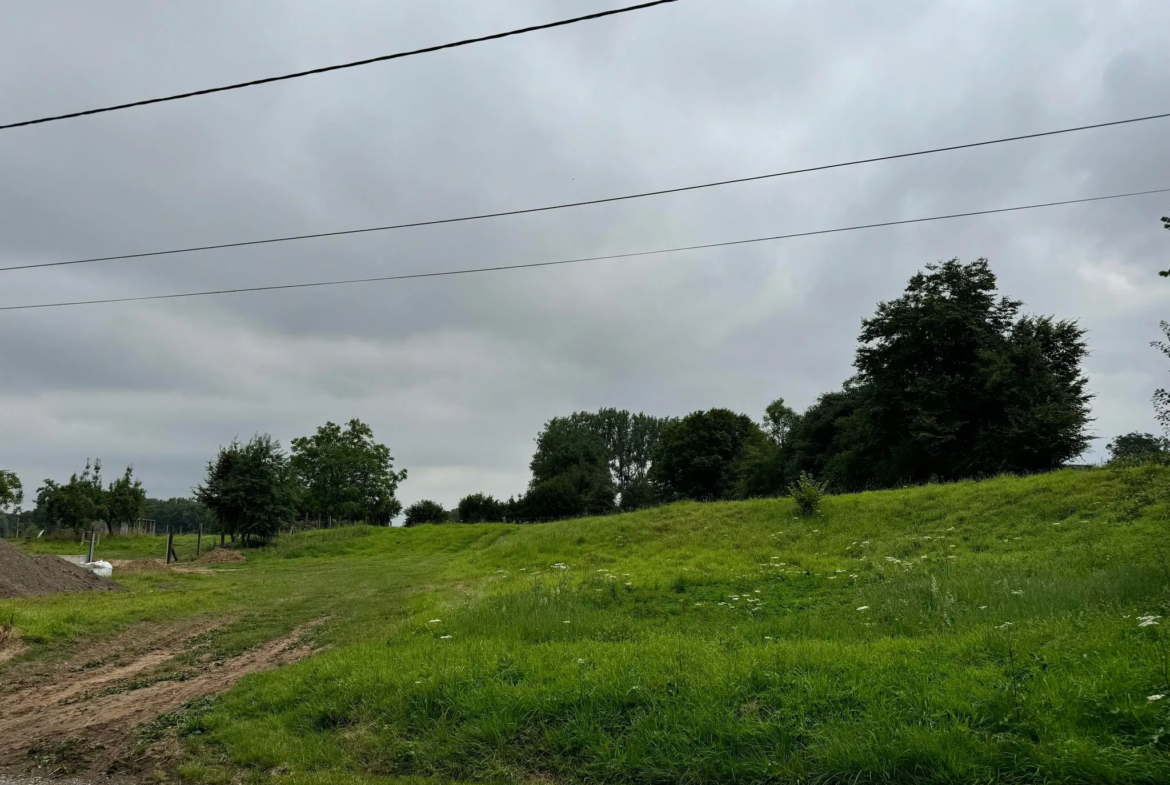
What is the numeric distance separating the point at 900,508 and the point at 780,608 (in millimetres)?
12936

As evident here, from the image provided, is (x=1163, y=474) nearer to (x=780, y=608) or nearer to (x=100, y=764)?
(x=780, y=608)

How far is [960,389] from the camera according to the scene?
1529 inches

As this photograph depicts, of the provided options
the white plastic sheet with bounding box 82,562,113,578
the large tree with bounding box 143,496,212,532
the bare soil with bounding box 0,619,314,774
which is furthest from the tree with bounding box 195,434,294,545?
the large tree with bounding box 143,496,212,532

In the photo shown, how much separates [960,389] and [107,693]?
42.1 metres

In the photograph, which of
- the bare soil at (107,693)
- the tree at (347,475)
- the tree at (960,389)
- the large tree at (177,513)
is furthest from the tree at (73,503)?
the large tree at (177,513)

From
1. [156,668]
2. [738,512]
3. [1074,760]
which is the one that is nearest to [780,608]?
[1074,760]

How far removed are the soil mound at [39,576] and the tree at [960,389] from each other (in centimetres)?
3843

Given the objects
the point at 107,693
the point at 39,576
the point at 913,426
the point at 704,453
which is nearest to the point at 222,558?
the point at 39,576

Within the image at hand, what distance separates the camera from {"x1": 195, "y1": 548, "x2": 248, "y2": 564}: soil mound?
31078 millimetres

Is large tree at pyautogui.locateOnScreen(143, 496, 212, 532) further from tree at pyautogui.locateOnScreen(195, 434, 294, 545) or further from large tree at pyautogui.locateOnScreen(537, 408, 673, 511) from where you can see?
tree at pyautogui.locateOnScreen(195, 434, 294, 545)

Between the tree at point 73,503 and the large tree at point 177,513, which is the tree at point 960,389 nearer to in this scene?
the tree at point 73,503

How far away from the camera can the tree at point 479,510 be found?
69312 millimetres

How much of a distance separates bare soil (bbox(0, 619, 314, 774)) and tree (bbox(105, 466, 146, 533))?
42.0 m

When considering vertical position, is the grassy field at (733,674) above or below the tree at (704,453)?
below
